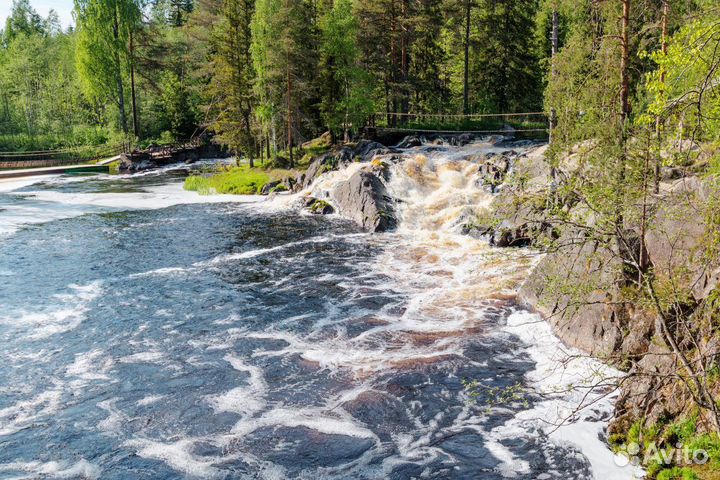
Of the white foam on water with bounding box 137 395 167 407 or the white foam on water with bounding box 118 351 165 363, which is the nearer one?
the white foam on water with bounding box 137 395 167 407

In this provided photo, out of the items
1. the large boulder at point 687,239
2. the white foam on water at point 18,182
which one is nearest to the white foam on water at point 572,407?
the large boulder at point 687,239

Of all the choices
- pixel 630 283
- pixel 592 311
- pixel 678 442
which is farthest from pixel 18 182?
pixel 678 442

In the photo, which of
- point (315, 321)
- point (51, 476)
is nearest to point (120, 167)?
point (315, 321)

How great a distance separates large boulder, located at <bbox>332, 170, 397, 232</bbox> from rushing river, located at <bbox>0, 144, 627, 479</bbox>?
1.46 meters

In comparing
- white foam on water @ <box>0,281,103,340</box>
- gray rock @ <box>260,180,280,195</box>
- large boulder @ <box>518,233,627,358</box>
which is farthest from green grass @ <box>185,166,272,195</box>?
large boulder @ <box>518,233,627,358</box>

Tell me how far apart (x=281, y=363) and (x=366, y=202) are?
1634cm

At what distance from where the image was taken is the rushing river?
10141mm

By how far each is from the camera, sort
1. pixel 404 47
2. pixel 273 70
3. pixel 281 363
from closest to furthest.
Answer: pixel 281 363 → pixel 273 70 → pixel 404 47

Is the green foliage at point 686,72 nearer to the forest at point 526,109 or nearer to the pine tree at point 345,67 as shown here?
the forest at point 526,109

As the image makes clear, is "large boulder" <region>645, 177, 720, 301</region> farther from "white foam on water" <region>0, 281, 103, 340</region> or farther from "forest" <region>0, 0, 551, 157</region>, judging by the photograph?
"white foam on water" <region>0, 281, 103, 340</region>

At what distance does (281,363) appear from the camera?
1377 cm

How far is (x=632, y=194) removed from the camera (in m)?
9.09

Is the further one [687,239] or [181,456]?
[687,239]

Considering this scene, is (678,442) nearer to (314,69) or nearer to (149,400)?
(149,400)
